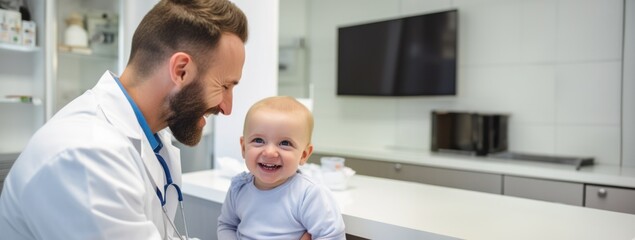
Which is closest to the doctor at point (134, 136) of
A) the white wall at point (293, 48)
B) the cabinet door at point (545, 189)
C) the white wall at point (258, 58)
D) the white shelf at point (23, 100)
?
the white wall at point (258, 58)

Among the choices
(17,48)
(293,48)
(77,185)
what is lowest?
(77,185)

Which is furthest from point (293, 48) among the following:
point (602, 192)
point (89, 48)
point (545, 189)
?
point (602, 192)

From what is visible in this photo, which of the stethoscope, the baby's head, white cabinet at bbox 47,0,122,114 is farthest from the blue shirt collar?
white cabinet at bbox 47,0,122,114

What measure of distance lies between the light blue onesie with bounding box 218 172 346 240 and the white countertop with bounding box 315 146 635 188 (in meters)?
1.74

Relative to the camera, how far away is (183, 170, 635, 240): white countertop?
1150mm

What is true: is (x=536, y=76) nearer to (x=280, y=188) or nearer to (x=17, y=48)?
(x=280, y=188)

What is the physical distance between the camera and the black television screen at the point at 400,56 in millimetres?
3348

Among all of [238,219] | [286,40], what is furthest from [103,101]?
[286,40]

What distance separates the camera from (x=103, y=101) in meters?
1.02

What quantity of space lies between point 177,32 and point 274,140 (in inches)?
15.9

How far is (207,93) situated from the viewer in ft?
3.64

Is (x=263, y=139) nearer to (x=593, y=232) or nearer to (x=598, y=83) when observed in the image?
(x=593, y=232)

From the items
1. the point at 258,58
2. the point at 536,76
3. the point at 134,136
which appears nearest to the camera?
the point at 134,136

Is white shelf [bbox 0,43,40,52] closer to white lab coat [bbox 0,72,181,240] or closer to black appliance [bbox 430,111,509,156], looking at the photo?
white lab coat [bbox 0,72,181,240]
